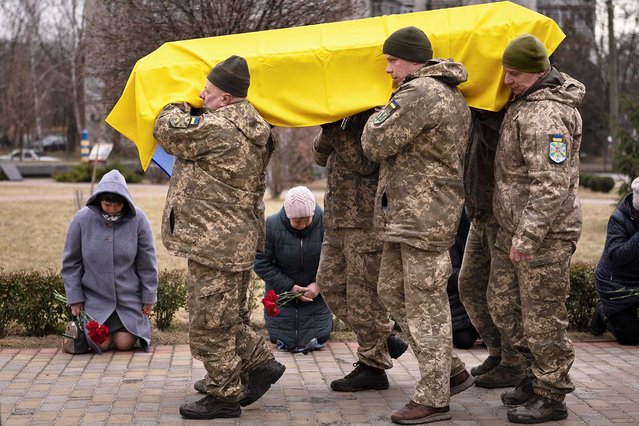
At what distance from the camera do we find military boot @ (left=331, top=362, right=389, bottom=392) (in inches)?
245

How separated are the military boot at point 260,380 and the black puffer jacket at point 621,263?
2977mm

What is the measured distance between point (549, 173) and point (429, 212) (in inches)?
Result: 26.5

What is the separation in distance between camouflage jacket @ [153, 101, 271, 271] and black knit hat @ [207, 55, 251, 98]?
4.3 inches

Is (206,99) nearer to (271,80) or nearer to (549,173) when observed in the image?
(271,80)

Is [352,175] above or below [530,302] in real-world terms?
above

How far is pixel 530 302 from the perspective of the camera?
18.0 ft

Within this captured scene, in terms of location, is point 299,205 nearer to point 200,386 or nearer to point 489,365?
point 200,386

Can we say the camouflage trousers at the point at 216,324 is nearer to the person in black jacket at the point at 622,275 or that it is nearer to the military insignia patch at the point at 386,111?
the military insignia patch at the point at 386,111

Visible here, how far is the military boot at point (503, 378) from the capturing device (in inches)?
245

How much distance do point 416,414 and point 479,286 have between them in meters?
1.12

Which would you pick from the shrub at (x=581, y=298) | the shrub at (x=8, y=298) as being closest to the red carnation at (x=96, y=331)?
the shrub at (x=8, y=298)

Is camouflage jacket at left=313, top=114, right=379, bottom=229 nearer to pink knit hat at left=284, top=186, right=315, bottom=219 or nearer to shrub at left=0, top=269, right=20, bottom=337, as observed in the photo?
pink knit hat at left=284, top=186, right=315, bottom=219

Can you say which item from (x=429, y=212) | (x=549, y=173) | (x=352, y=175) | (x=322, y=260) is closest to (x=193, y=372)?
(x=322, y=260)

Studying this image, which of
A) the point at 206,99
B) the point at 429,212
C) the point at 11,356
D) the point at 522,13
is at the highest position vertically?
the point at 522,13
